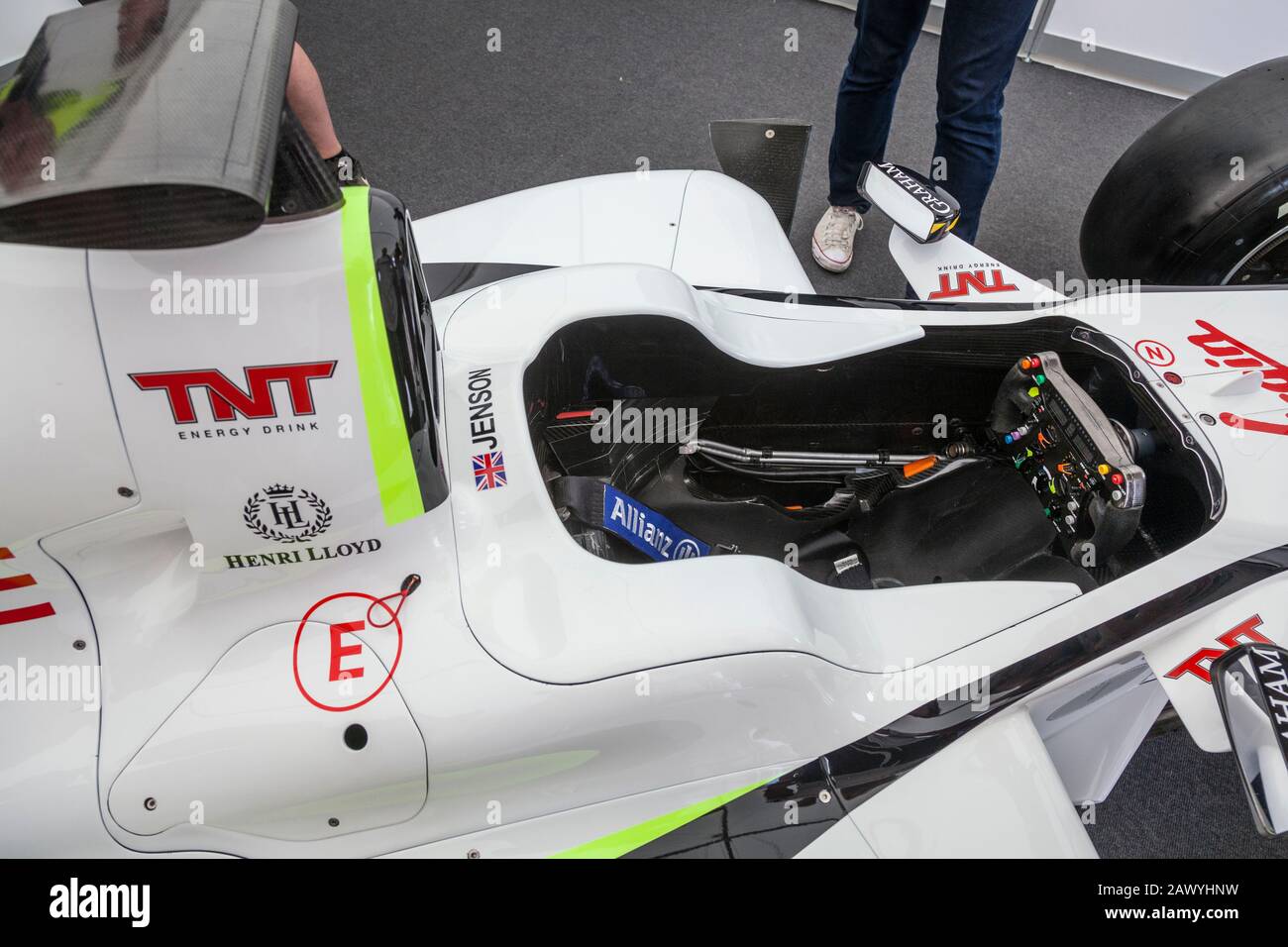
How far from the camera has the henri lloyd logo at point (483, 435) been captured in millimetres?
1216

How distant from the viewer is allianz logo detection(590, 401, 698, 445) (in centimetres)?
151

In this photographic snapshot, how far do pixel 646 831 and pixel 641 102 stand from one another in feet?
7.68

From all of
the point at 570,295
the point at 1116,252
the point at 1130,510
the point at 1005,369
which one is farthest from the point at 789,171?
the point at 1130,510

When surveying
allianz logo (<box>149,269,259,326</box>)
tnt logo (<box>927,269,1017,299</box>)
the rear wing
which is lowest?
tnt logo (<box>927,269,1017,299</box>)

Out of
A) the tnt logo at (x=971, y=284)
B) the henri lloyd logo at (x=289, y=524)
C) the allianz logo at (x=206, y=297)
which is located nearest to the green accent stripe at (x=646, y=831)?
the henri lloyd logo at (x=289, y=524)

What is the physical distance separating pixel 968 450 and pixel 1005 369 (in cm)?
14

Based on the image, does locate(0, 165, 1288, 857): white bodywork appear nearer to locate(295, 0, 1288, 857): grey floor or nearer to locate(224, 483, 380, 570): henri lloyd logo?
locate(224, 483, 380, 570): henri lloyd logo

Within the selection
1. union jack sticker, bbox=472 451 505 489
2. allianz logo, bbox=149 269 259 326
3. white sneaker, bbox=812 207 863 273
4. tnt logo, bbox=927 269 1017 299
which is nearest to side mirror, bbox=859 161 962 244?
tnt logo, bbox=927 269 1017 299

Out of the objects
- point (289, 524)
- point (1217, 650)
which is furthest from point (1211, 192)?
point (289, 524)

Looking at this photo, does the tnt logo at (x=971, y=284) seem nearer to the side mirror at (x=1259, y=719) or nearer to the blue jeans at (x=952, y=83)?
the blue jeans at (x=952, y=83)

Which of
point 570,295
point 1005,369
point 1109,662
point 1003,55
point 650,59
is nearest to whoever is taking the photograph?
point 1109,662

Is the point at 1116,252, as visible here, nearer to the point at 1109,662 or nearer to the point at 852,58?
the point at 852,58
